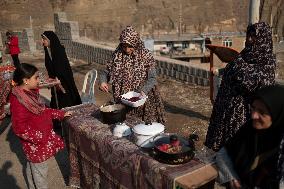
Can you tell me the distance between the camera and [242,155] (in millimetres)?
2291

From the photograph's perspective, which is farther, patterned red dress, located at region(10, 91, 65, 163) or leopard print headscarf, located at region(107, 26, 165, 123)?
leopard print headscarf, located at region(107, 26, 165, 123)

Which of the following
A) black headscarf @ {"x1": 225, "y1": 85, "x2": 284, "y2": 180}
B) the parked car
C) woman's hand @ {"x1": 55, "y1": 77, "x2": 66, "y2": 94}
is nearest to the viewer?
black headscarf @ {"x1": 225, "y1": 85, "x2": 284, "y2": 180}

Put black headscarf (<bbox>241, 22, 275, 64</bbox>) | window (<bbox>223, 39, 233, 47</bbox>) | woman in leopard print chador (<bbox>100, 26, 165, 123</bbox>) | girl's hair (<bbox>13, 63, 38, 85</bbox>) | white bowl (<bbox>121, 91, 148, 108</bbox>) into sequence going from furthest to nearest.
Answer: window (<bbox>223, 39, 233, 47</bbox>), woman in leopard print chador (<bbox>100, 26, 165, 123</bbox>), white bowl (<bbox>121, 91, 148, 108</bbox>), black headscarf (<bbox>241, 22, 275, 64</bbox>), girl's hair (<bbox>13, 63, 38, 85</bbox>)

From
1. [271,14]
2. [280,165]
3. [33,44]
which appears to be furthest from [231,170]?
[271,14]

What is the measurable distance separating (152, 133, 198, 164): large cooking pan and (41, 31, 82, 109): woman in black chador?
10.9 ft

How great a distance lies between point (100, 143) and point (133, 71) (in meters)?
1.22

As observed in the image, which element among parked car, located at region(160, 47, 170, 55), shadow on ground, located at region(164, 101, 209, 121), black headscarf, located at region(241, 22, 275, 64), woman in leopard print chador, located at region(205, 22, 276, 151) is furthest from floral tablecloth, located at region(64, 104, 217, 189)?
parked car, located at region(160, 47, 170, 55)

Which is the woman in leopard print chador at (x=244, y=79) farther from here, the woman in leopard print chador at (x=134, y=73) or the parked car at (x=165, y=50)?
the parked car at (x=165, y=50)

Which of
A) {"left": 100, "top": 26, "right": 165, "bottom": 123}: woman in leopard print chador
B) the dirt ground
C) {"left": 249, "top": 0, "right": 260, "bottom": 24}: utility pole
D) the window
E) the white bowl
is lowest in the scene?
the window

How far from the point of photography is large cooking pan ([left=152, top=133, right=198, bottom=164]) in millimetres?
2629

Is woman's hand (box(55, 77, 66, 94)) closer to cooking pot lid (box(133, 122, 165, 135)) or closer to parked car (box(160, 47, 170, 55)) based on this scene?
cooking pot lid (box(133, 122, 165, 135))

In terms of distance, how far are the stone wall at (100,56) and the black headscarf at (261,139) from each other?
5690mm

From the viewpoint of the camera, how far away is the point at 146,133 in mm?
2941

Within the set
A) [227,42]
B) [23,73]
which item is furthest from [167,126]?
[227,42]
